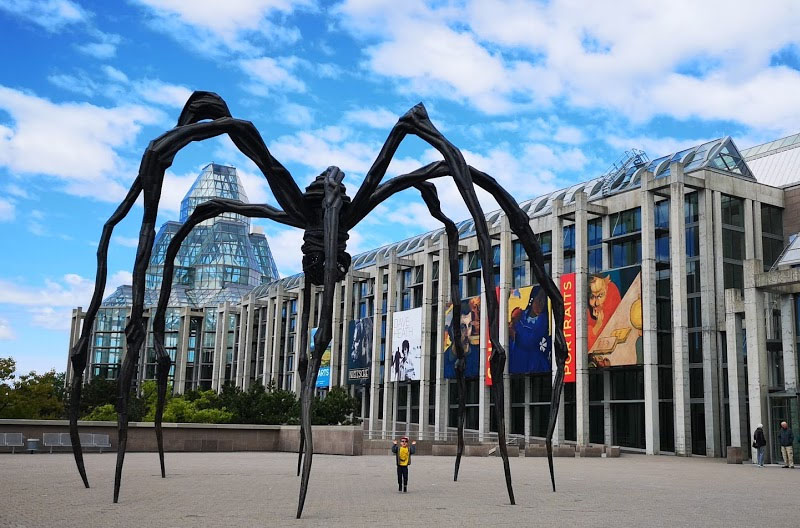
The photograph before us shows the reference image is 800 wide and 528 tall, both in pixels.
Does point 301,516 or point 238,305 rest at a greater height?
point 238,305

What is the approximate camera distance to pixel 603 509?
10508 mm

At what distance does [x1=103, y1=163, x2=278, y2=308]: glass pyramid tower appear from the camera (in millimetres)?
109125

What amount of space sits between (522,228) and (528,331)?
128 feet

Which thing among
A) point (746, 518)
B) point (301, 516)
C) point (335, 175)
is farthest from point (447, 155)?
point (746, 518)

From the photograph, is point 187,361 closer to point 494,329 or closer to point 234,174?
point 234,174

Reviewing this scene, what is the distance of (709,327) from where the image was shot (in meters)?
40.1

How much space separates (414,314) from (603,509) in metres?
50.1

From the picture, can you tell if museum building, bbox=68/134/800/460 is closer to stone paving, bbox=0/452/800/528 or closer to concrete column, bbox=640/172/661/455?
concrete column, bbox=640/172/661/455

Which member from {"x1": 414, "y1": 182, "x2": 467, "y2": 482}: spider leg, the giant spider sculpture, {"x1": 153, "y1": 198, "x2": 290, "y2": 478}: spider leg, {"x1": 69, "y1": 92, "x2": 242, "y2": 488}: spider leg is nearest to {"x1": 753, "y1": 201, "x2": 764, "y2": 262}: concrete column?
{"x1": 414, "y1": 182, "x2": 467, "y2": 482}: spider leg

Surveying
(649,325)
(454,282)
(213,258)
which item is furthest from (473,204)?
(213,258)

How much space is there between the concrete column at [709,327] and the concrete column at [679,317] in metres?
0.93

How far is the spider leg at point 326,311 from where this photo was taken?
8.49 meters

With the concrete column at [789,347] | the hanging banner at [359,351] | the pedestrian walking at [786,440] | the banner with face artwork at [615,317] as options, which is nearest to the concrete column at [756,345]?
the concrete column at [789,347]

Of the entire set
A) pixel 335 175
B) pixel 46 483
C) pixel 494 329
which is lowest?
pixel 46 483
